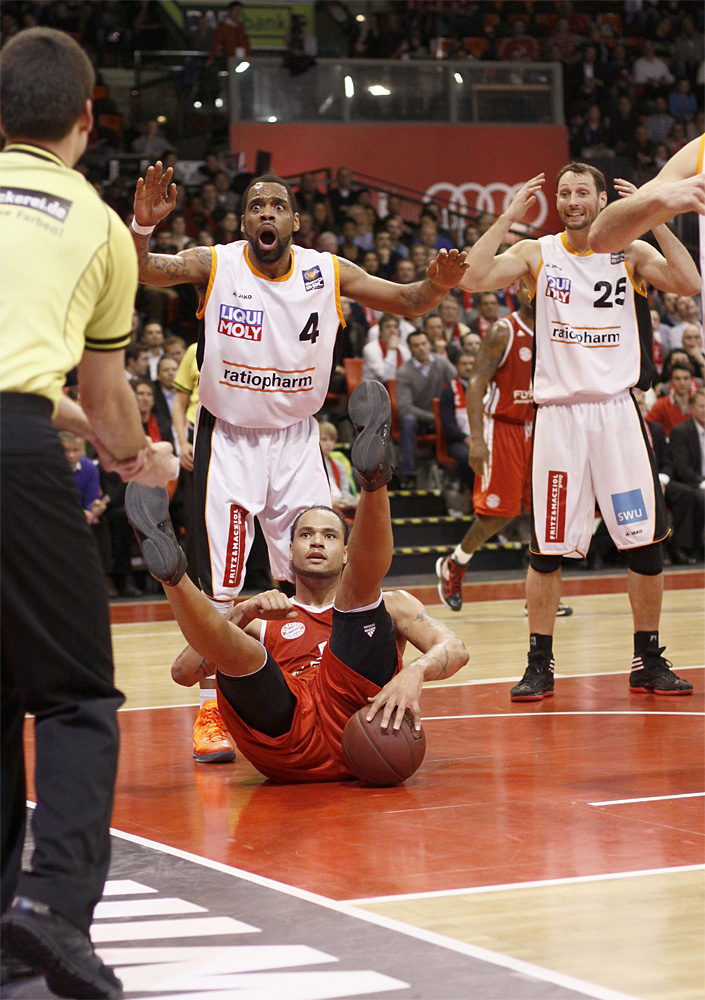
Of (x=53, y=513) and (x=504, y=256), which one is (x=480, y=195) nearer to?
(x=504, y=256)

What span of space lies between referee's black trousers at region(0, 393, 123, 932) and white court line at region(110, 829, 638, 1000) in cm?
77

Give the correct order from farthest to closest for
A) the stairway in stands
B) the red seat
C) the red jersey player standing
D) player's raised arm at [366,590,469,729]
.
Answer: the red seat
the stairway in stands
the red jersey player standing
player's raised arm at [366,590,469,729]

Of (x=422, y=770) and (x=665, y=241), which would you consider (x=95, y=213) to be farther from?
(x=665, y=241)

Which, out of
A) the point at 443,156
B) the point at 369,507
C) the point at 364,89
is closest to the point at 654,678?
the point at 369,507

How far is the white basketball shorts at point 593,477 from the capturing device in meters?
6.86

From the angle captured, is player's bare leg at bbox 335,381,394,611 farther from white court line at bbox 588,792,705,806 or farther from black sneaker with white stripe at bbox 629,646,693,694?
black sneaker with white stripe at bbox 629,646,693,694

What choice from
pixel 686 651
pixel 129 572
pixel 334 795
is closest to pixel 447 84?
pixel 129 572

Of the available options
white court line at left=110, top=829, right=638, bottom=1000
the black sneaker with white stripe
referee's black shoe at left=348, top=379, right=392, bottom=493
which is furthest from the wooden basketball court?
referee's black shoe at left=348, top=379, right=392, bottom=493

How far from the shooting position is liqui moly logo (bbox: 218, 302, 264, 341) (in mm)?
5836

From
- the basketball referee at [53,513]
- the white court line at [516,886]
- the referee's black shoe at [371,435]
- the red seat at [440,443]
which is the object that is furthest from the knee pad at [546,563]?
the red seat at [440,443]

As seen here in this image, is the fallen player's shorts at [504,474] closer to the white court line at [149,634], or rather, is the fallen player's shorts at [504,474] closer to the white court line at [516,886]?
the white court line at [149,634]

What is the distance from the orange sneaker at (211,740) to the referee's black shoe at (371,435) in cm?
158

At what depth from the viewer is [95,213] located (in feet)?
9.58

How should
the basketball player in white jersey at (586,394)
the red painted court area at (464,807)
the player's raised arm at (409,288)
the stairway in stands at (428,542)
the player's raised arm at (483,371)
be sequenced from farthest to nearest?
the stairway in stands at (428,542) < the player's raised arm at (483,371) < the basketball player in white jersey at (586,394) < the player's raised arm at (409,288) < the red painted court area at (464,807)
